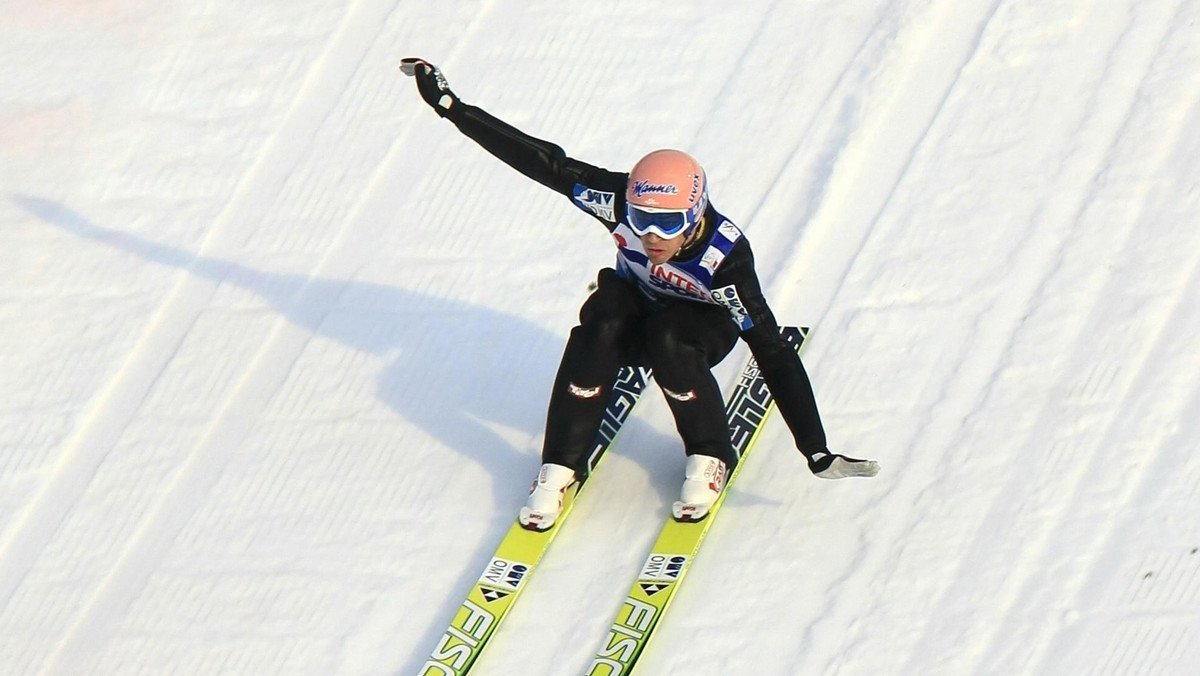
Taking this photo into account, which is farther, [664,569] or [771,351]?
[664,569]

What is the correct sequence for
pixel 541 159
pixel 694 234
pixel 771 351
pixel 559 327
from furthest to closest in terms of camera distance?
1. pixel 559 327
2. pixel 541 159
3. pixel 771 351
4. pixel 694 234

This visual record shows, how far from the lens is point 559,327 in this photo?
21.5ft

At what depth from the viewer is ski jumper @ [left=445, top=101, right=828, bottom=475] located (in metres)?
5.26

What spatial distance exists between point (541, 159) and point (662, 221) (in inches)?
23.6

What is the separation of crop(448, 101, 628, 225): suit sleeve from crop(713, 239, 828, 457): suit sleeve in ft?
1.56

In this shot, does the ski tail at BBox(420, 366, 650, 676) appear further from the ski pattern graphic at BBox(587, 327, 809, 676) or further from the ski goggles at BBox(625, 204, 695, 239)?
the ski goggles at BBox(625, 204, 695, 239)

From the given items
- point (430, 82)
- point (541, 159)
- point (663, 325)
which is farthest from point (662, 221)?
point (430, 82)

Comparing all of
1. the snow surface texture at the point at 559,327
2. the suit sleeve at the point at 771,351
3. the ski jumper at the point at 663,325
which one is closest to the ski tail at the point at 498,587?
the snow surface texture at the point at 559,327

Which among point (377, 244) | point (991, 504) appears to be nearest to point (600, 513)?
point (991, 504)

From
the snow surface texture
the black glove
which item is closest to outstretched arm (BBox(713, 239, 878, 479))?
the snow surface texture

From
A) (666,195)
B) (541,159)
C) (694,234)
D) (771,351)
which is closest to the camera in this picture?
(666,195)

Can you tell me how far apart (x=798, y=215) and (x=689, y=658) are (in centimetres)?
233

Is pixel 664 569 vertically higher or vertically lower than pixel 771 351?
lower

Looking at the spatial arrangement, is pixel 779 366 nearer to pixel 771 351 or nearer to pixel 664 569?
pixel 771 351
